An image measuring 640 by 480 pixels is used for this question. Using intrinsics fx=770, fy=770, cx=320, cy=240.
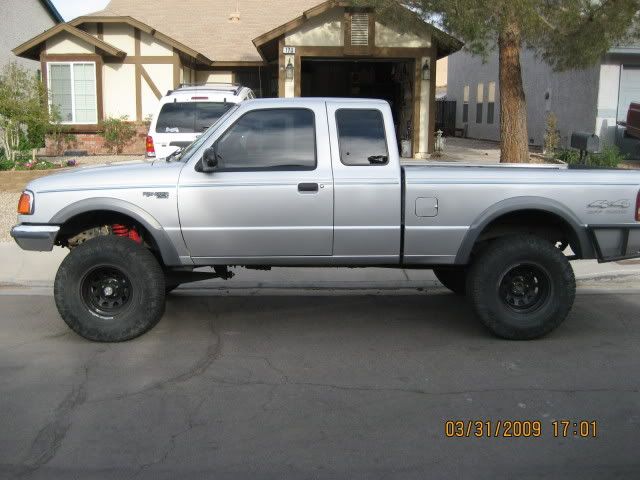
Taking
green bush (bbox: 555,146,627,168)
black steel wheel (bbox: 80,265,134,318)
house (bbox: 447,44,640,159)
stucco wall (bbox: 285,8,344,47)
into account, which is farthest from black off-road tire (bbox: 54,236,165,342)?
stucco wall (bbox: 285,8,344,47)

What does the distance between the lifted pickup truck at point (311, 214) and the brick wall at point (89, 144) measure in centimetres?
1699

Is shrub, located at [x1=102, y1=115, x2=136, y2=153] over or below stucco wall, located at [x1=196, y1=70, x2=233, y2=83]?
below

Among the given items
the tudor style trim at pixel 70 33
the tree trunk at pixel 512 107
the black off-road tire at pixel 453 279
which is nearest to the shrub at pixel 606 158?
the tree trunk at pixel 512 107

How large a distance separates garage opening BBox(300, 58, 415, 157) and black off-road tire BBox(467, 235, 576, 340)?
17.5 m

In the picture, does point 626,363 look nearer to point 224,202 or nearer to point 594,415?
point 594,415

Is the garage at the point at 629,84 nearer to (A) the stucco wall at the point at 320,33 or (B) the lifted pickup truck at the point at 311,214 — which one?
(A) the stucco wall at the point at 320,33

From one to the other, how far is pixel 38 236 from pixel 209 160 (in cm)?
160

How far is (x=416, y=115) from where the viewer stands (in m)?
21.7

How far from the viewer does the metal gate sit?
39812 millimetres

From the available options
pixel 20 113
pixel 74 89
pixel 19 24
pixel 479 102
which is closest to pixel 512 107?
pixel 20 113

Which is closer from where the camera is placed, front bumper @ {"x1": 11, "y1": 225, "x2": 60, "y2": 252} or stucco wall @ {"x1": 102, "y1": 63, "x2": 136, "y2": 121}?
front bumper @ {"x1": 11, "y1": 225, "x2": 60, "y2": 252}

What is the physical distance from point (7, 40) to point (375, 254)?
23.5 m

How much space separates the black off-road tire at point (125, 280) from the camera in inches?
257

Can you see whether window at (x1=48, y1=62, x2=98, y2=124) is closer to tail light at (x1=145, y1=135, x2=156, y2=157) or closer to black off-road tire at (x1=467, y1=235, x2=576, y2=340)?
tail light at (x1=145, y1=135, x2=156, y2=157)
